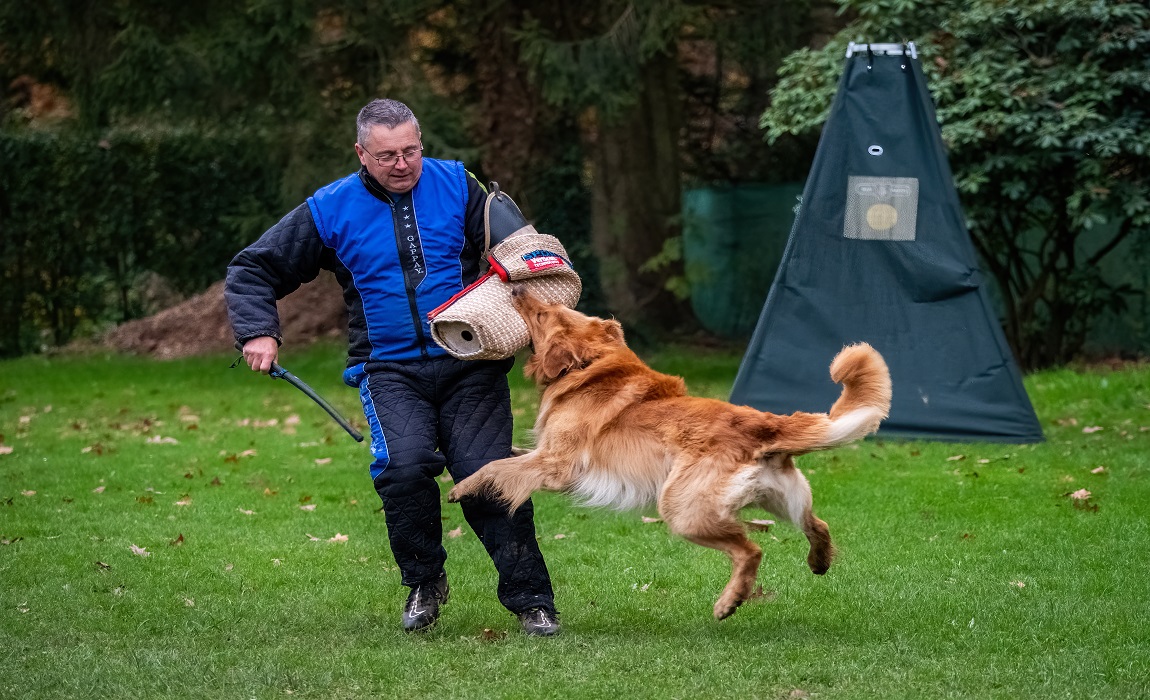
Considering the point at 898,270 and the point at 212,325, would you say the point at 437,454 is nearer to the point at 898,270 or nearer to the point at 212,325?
the point at 898,270

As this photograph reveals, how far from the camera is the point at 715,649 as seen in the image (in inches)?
177

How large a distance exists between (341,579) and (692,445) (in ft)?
6.98

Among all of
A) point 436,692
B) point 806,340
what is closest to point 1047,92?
point 806,340

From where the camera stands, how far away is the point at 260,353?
4648 mm

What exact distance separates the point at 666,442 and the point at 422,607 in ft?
3.77

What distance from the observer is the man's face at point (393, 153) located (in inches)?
181

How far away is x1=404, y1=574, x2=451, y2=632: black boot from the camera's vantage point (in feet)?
16.0

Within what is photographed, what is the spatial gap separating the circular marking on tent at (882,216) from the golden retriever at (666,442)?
4.12m

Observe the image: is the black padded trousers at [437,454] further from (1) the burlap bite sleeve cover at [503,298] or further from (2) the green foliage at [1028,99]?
(2) the green foliage at [1028,99]

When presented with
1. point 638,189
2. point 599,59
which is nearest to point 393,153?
point 599,59

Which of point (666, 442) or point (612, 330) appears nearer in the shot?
point (666, 442)

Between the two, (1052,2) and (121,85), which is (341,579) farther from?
(121,85)

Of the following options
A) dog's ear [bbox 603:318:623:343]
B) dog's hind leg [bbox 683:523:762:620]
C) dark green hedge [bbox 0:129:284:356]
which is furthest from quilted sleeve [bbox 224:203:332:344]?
dark green hedge [bbox 0:129:284:356]

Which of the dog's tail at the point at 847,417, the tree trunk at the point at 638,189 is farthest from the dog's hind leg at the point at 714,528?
the tree trunk at the point at 638,189
